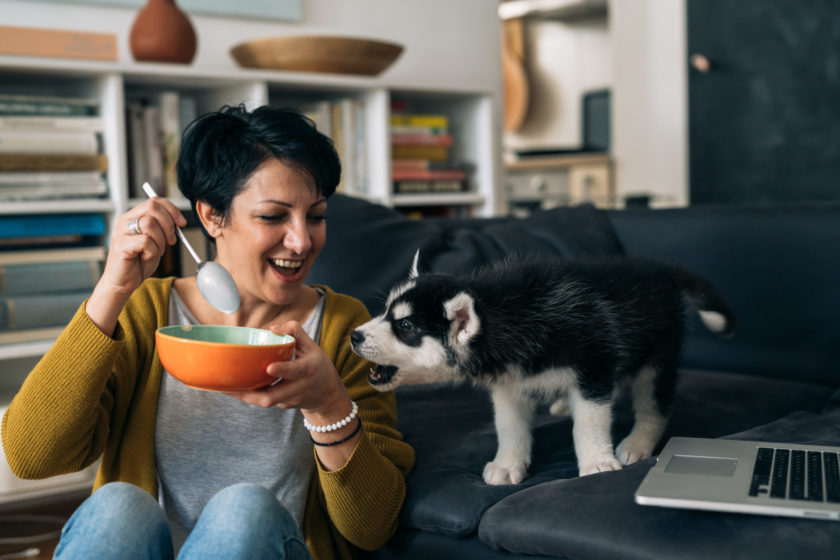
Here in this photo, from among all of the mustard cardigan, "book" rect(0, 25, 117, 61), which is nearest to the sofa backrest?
the mustard cardigan

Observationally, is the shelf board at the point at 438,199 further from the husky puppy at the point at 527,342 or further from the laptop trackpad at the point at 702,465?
the laptop trackpad at the point at 702,465

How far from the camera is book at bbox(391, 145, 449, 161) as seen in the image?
3.15 metres

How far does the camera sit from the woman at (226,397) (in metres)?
1.09

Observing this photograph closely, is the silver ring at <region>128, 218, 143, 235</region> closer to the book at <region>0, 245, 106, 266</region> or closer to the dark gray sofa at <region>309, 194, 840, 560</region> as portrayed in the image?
the dark gray sofa at <region>309, 194, 840, 560</region>

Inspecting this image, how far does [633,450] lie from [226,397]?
0.71 meters

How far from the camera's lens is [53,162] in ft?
7.73

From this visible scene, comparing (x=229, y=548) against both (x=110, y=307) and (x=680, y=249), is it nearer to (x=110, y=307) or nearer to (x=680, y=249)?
(x=110, y=307)

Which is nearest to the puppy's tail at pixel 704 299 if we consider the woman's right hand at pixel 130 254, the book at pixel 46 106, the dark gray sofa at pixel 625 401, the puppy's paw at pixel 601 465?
the dark gray sofa at pixel 625 401

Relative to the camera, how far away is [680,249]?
86.6 inches

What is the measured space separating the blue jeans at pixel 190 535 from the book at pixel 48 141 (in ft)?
5.04

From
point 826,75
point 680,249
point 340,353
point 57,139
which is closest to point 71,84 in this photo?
point 57,139

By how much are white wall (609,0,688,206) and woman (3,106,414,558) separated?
425cm

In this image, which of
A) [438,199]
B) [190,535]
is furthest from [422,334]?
[438,199]

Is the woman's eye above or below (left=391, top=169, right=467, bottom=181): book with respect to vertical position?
below
